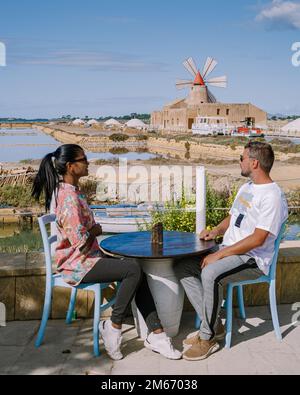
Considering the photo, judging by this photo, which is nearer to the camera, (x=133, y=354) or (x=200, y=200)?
(x=133, y=354)

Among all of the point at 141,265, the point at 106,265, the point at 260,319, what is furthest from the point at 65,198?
the point at 260,319

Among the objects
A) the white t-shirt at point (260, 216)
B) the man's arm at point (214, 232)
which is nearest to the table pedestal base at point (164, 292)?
the man's arm at point (214, 232)

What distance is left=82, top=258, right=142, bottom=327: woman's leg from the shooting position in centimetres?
293

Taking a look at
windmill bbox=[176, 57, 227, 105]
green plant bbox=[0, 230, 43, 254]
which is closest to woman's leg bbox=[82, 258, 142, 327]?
green plant bbox=[0, 230, 43, 254]

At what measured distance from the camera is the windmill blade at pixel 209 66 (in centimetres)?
6384

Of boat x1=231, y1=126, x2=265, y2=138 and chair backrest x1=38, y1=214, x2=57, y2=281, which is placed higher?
boat x1=231, y1=126, x2=265, y2=138

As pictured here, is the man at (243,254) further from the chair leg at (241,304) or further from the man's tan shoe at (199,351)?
the chair leg at (241,304)

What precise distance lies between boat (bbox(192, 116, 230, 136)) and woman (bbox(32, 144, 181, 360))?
47.5 m

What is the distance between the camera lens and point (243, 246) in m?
2.95

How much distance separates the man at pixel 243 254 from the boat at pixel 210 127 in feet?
155

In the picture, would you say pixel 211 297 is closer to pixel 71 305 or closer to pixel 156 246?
pixel 156 246

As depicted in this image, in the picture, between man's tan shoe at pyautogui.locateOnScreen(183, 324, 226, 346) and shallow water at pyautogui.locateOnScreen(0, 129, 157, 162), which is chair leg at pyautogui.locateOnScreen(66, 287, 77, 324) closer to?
man's tan shoe at pyautogui.locateOnScreen(183, 324, 226, 346)

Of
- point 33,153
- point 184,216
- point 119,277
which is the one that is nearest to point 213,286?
point 119,277

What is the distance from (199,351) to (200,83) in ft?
207
